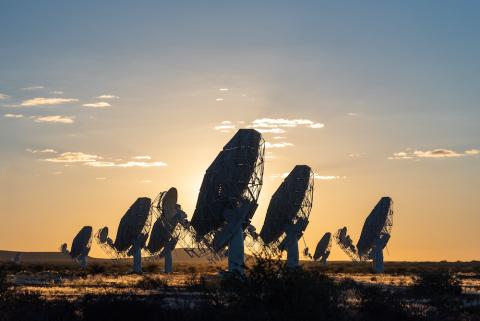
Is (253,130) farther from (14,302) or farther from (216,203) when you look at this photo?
(14,302)

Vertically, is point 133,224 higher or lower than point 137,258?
higher

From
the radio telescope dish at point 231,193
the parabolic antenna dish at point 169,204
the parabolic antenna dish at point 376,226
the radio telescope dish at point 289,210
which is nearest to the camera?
the radio telescope dish at point 231,193

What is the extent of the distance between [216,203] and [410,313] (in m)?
26.2

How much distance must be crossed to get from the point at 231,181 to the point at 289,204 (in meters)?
20.1

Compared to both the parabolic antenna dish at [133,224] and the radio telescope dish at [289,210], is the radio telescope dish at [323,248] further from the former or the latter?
the radio telescope dish at [289,210]

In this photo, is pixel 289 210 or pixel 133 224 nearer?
pixel 289 210

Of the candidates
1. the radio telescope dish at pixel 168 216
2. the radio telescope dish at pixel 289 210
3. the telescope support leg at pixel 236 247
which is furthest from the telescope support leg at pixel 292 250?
the telescope support leg at pixel 236 247

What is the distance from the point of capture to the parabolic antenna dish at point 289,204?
235 feet

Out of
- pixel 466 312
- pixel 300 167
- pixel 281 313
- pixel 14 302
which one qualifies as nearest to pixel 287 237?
pixel 300 167

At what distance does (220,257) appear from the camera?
182 ft

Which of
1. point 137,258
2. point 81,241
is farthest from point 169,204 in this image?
point 81,241

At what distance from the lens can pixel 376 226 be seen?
9419 cm

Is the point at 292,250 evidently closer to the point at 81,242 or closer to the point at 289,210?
the point at 289,210

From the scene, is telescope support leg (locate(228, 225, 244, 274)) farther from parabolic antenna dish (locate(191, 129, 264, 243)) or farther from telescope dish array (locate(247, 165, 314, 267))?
telescope dish array (locate(247, 165, 314, 267))
